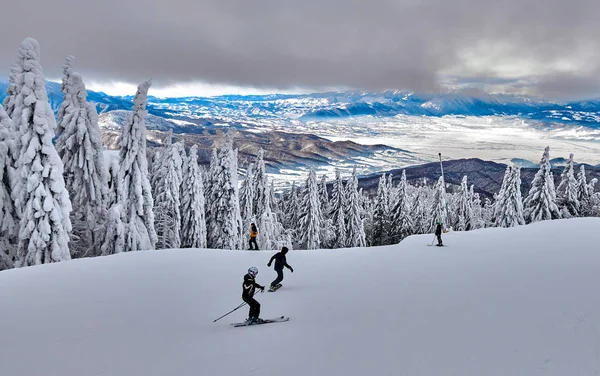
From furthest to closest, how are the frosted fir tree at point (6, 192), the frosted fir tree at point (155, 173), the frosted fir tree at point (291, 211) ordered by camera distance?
1. the frosted fir tree at point (291, 211)
2. the frosted fir tree at point (155, 173)
3. the frosted fir tree at point (6, 192)

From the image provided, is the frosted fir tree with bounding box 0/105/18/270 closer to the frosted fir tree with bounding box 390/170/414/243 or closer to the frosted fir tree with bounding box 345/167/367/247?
the frosted fir tree with bounding box 345/167/367/247

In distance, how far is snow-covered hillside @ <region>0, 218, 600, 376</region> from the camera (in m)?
7.69

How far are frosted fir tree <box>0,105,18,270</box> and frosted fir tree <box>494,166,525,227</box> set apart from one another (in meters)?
53.4

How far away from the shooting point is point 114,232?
2581 cm

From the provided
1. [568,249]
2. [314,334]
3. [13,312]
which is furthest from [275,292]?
[568,249]

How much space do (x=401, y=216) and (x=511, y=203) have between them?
1513 centimetres

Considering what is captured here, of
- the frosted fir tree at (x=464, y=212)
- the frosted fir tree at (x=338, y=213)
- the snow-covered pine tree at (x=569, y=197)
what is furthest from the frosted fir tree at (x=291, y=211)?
the snow-covered pine tree at (x=569, y=197)

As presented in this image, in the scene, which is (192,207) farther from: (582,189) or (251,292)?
(582,189)

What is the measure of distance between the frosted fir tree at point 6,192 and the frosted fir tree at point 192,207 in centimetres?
1623

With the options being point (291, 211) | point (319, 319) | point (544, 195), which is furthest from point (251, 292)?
point (291, 211)

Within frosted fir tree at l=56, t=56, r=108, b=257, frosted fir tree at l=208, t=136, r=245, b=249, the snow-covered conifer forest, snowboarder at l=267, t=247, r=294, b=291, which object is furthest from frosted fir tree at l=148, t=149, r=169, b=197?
snowboarder at l=267, t=247, r=294, b=291

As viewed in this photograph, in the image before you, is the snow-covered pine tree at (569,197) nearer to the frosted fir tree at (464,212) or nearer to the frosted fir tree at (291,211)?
the frosted fir tree at (464,212)

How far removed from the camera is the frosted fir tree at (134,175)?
26.7 metres

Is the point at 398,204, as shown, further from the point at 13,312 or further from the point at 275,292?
the point at 13,312
